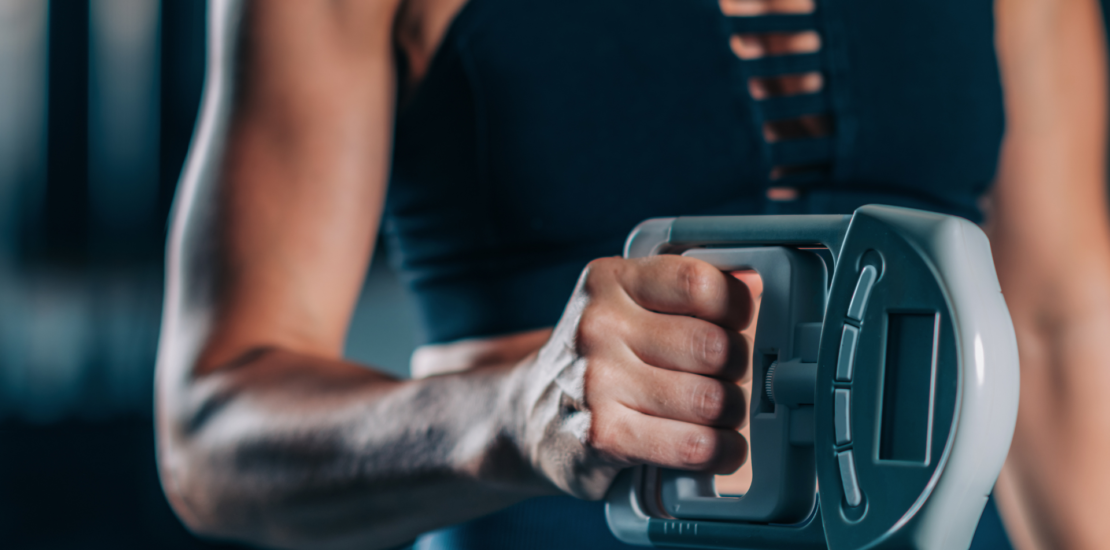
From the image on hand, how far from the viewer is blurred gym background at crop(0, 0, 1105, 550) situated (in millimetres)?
3281

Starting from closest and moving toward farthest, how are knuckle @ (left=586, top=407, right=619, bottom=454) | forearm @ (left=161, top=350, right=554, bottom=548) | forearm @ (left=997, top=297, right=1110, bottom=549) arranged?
knuckle @ (left=586, top=407, right=619, bottom=454), forearm @ (left=161, top=350, right=554, bottom=548), forearm @ (left=997, top=297, right=1110, bottom=549)

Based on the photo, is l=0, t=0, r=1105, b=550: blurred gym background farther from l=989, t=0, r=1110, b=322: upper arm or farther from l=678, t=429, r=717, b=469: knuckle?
l=678, t=429, r=717, b=469: knuckle

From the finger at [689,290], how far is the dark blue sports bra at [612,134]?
271 mm

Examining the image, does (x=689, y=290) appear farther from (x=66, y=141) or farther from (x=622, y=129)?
(x=66, y=141)

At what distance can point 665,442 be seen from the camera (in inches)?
16.9

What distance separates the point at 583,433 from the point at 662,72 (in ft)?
1.19

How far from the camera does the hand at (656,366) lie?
0.43 meters

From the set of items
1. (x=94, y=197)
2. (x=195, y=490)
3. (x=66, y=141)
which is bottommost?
(x=94, y=197)

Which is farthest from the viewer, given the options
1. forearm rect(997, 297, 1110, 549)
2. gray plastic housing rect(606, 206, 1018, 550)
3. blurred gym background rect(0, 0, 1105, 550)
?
blurred gym background rect(0, 0, 1105, 550)

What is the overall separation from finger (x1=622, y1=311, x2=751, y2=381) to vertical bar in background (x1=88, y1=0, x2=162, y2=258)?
322 cm

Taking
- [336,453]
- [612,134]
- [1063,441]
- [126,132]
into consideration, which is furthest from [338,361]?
[126,132]

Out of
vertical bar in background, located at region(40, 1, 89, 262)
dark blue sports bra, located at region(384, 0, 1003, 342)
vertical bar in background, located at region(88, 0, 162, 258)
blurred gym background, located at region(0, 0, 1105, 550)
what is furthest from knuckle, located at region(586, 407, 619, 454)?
vertical bar in background, located at region(40, 1, 89, 262)

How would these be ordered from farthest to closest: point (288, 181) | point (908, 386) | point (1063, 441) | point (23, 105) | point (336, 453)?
point (23, 105)
point (1063, 441)
point (288, 181)
point (336, 453)
point (908, 386)

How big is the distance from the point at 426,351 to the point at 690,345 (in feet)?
1.39
